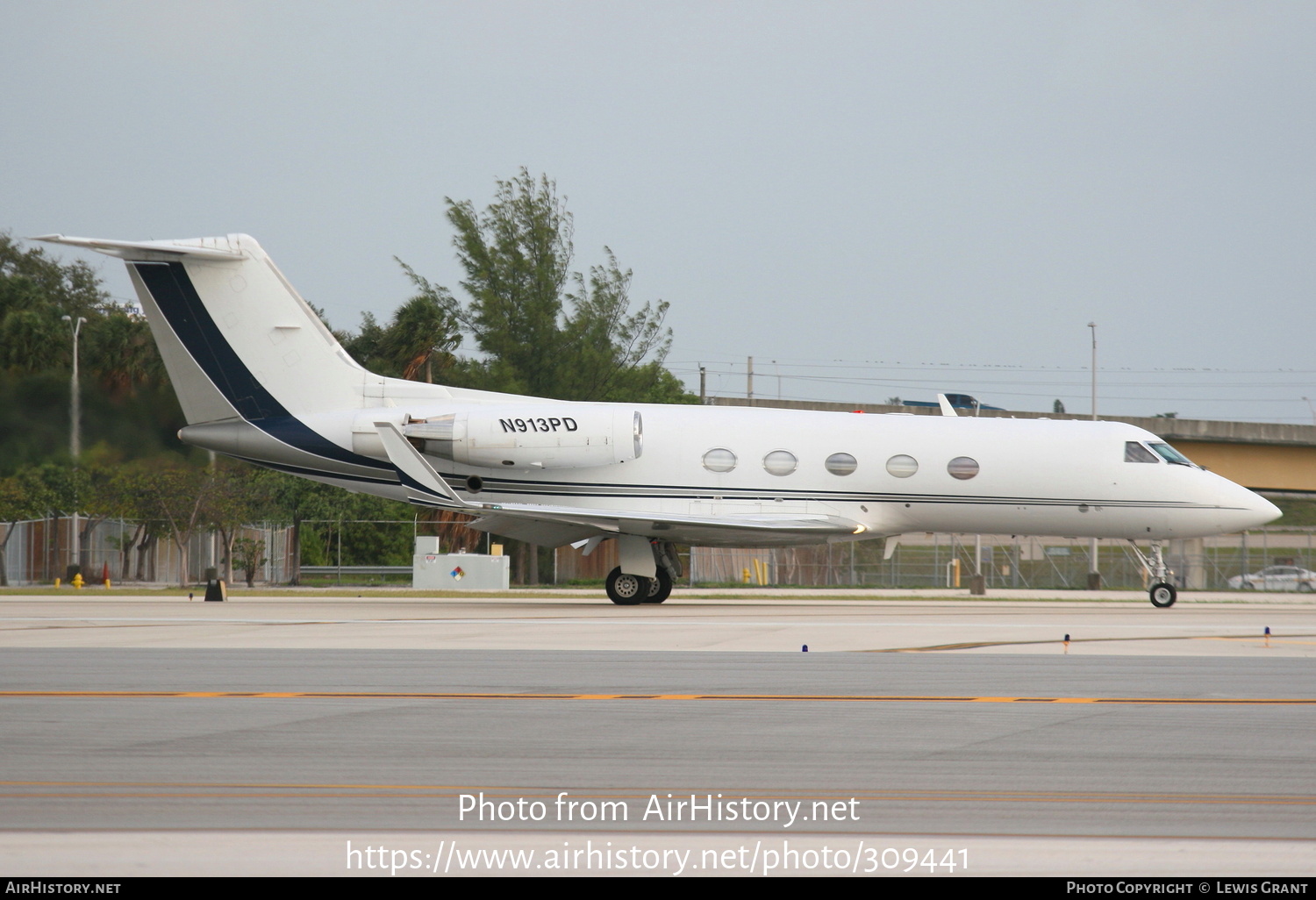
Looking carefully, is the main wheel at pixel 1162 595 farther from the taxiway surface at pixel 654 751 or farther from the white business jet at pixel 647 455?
the taxiway surface at pixel 654 751

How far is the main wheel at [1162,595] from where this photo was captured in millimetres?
22016

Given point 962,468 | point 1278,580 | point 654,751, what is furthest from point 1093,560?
point 654,751

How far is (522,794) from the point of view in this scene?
18.0 feet

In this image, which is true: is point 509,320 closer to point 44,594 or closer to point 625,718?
point 44,594

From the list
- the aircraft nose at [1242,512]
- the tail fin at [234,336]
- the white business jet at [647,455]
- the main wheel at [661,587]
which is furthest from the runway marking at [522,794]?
the aircraft nose at [1242,512]

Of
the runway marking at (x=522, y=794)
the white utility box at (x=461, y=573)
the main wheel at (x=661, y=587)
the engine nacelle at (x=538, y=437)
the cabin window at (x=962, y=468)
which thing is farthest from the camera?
the white utility box at (x=461, y=573)

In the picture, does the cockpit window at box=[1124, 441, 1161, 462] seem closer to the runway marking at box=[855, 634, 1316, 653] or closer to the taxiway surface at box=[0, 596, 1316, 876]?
the runway marking at box=[855, 634, 1316, 653]

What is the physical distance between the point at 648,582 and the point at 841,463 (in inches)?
161

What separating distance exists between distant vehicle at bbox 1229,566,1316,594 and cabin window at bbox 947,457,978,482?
20105 millimetres

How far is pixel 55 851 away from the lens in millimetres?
4527

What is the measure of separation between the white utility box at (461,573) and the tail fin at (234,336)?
7.31m

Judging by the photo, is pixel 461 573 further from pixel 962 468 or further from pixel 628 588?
pixel 962 468

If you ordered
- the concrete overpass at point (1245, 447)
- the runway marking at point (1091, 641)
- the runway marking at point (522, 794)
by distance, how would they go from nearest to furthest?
the runway marking at point (522, 794)
the runway marking at point (1091, 641)
the concrete overpass at point (1245, 447)

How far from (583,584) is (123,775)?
93.6ft
